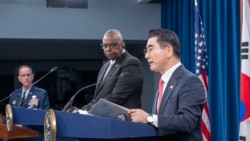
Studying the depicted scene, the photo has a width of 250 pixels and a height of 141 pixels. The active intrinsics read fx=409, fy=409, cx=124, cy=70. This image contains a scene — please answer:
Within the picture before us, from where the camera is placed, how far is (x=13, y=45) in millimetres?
7074

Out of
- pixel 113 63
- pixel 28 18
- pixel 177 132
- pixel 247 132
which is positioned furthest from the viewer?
pixel 28 18

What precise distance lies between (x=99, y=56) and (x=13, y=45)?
1.51 m

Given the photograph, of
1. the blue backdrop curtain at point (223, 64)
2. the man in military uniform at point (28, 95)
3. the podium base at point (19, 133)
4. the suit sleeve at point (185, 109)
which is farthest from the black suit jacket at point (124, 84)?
the blue backdrop curtain at point (223, 64)

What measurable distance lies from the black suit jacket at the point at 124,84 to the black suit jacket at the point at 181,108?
835 mm

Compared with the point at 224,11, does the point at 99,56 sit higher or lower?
lower

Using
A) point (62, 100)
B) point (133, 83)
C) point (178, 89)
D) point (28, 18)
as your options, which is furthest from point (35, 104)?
point (62, 100)

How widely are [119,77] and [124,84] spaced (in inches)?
2.6

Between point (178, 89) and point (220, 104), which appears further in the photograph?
point (220, 104)

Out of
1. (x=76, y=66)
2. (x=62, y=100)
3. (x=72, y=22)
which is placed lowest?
(x=62, y=100)

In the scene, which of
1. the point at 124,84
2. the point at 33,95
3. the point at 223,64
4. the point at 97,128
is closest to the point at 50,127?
the point at 97,128

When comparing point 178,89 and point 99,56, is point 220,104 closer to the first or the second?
point 178,89

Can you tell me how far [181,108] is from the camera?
1.74 metres

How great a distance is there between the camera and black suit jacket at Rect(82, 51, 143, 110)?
274 centimetres

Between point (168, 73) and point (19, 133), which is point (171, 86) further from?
point (19, 133)
